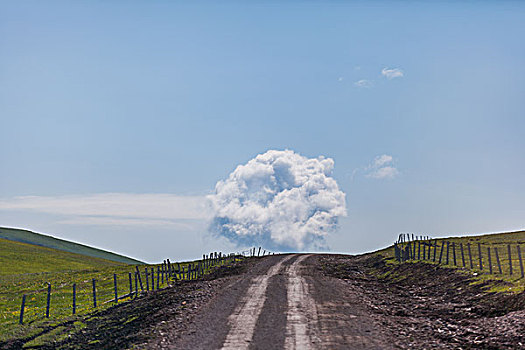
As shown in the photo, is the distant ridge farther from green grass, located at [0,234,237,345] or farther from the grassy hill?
the grassy hill

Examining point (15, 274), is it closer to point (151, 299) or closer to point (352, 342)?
point (151, 299)

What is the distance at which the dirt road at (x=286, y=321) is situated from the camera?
2000 centimetres

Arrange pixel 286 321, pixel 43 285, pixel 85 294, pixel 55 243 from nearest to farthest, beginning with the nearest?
pixel 286 321, pixel 85 294, pixel 43 285, pixel 55 243

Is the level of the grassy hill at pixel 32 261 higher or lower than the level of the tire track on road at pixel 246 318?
higher

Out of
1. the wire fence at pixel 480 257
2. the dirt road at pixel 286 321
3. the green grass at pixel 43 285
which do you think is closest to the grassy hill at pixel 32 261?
the green grass at pixel 43 285

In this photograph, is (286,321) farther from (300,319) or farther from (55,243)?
(55,243)

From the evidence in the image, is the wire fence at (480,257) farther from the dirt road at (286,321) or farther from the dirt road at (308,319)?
the dirt road at (286,321)

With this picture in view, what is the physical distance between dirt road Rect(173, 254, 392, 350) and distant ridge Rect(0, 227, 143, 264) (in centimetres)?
14842

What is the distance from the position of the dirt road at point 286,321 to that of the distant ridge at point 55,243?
148 m

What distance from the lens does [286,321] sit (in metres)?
23.9

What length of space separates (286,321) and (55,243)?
170269 mm

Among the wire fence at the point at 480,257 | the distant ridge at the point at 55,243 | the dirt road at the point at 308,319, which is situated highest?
the distant ridge at the point at 55,243

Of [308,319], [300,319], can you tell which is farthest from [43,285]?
[308,319]

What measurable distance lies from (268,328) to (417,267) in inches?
1143
